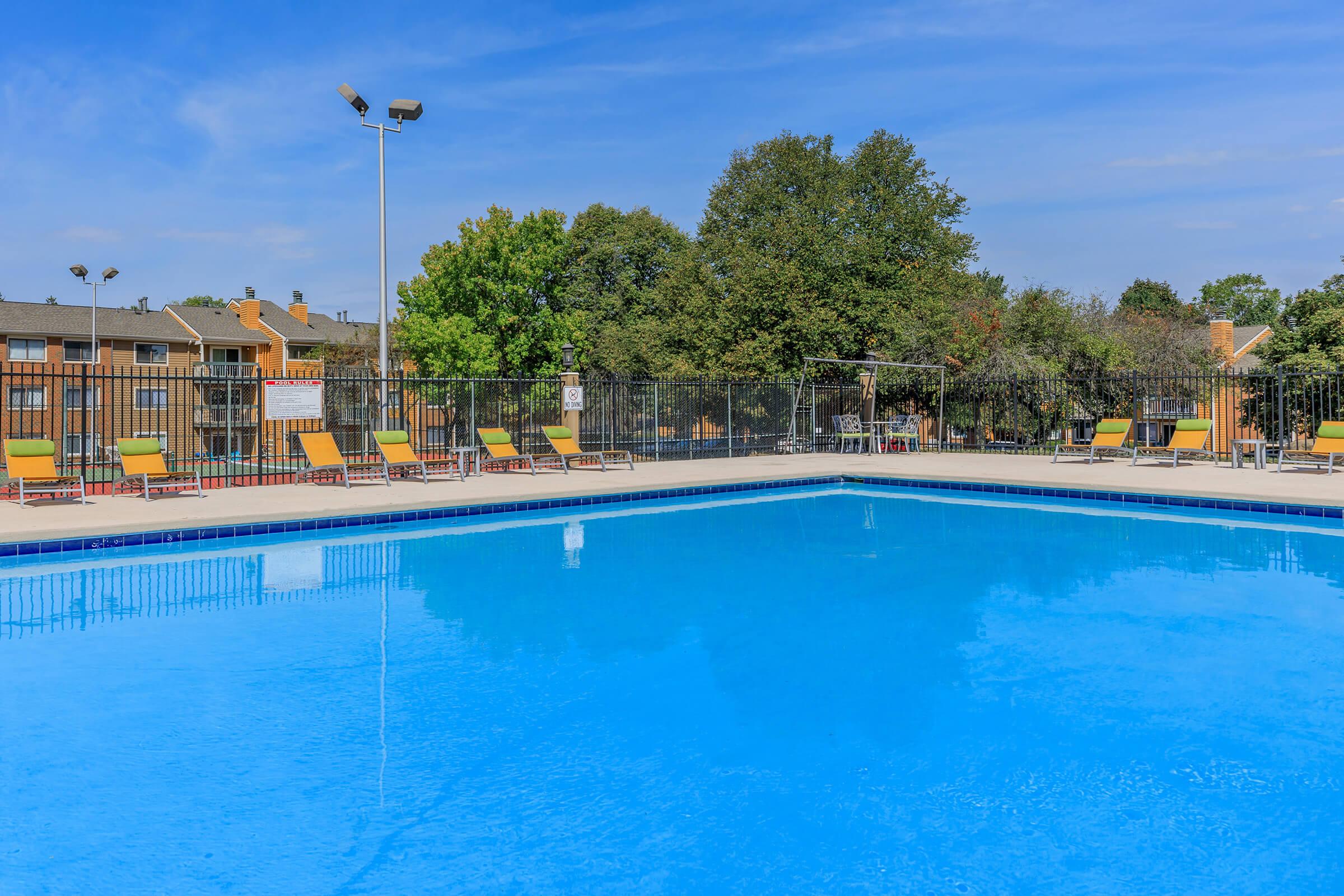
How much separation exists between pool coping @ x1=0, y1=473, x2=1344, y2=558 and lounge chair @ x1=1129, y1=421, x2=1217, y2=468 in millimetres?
4601

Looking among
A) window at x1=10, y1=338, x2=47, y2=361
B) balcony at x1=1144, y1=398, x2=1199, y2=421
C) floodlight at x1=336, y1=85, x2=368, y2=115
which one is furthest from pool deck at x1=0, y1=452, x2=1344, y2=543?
window at x1=10, y1=338, x2=47, y2=361

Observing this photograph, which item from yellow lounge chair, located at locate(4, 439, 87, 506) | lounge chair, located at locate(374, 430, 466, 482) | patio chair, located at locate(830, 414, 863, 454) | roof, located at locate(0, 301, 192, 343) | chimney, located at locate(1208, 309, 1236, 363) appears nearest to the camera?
yellow lounge chair, located at locate(4, 439, 87, 506)

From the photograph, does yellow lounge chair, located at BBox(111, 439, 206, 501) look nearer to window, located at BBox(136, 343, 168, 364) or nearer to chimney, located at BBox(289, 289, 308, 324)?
window, located at BBox(136, 343, 168, 364)

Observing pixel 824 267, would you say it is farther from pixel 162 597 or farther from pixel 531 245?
pixel 162 597

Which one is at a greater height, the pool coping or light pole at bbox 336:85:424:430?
light pole at bbox 336:85:424:430

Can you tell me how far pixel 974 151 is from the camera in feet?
71.7

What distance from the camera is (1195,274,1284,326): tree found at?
208 feet

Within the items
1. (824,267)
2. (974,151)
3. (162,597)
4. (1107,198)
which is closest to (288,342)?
(824,267)

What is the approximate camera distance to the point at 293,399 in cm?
1393

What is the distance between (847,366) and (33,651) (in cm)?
2612

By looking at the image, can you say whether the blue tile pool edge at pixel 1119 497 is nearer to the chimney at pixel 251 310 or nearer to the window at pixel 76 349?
the window at pixel 76 349

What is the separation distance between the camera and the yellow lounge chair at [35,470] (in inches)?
424

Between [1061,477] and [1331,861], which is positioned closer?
[1331,861]

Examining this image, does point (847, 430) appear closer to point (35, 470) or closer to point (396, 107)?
point (396, 107)
